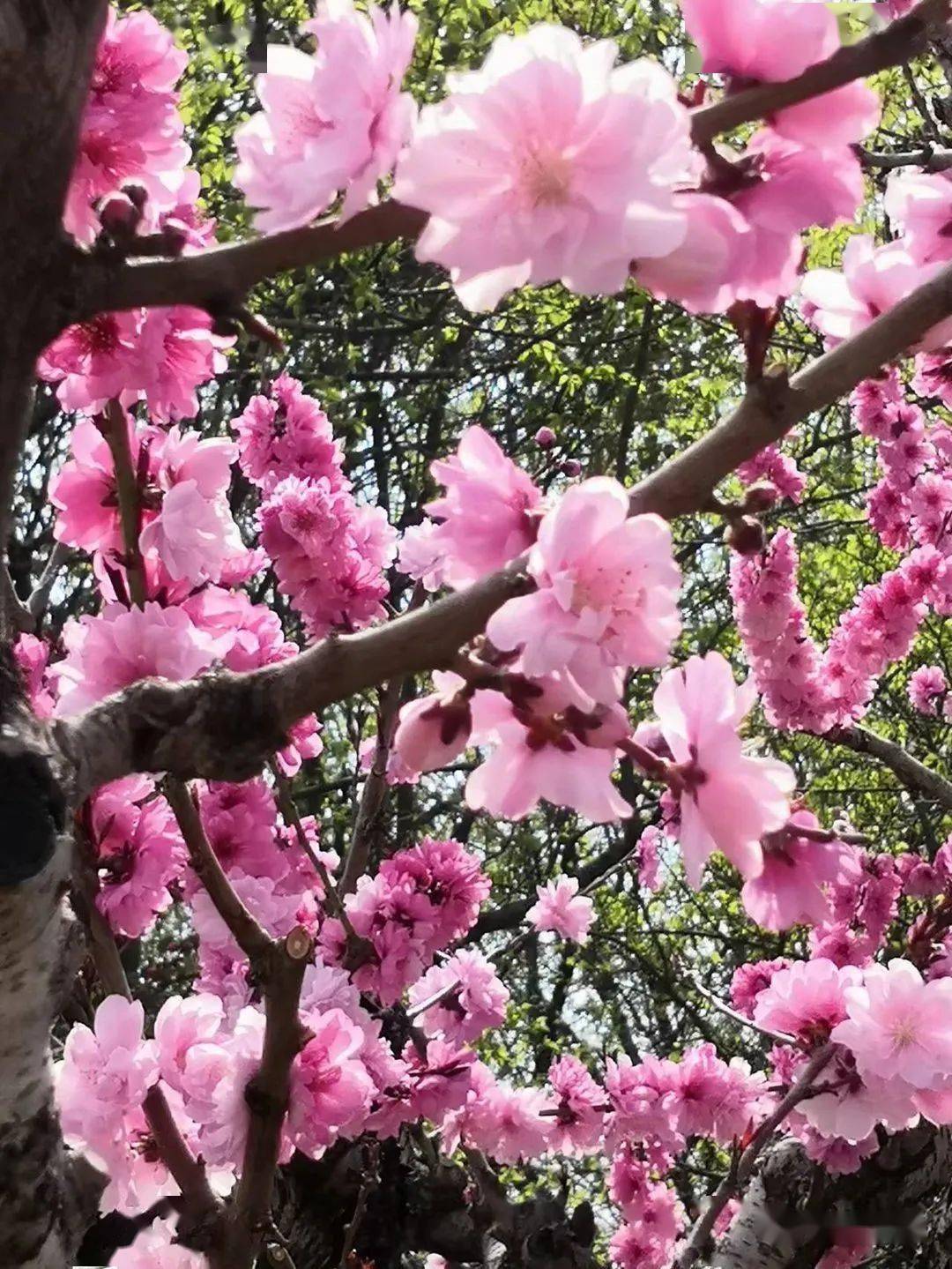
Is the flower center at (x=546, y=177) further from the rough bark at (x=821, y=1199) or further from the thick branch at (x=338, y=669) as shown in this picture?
the rough bark at (x=821, y=1199)

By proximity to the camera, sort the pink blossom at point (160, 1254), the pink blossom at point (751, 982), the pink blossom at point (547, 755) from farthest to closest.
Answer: the pink blossom at point (751, 982) < the pink blossom at point (160, 1254) < the pink blossom at point (547, 755)

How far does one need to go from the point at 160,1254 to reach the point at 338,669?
42.1 inches

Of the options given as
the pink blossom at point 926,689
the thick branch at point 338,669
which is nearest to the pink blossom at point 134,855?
the thick branch at point 338,669

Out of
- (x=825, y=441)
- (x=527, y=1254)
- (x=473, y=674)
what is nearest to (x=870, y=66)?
(x=473, y=674)

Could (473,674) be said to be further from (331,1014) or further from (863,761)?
(863,761)

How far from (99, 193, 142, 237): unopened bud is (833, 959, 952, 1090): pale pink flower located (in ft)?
5.03

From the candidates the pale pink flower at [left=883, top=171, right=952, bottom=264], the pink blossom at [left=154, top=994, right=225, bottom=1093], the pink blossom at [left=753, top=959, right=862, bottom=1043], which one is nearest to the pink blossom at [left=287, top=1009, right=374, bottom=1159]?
the pink blossom at [left=154, top=994, right=225, bottom=1093]

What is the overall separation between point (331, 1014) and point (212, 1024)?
6.7 inches

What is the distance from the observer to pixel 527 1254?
2.90 metres

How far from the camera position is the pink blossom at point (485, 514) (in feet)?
3.52

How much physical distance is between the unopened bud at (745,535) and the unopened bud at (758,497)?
11 mm

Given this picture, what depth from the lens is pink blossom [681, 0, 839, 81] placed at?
0.99 meters

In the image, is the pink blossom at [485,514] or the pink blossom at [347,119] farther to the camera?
the pink blossom at [485,514]

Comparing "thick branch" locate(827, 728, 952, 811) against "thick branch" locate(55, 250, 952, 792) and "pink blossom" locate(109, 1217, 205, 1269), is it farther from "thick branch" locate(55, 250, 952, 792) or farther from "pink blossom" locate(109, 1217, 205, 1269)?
"thick branch" locate(55, 250, 952, 792)
